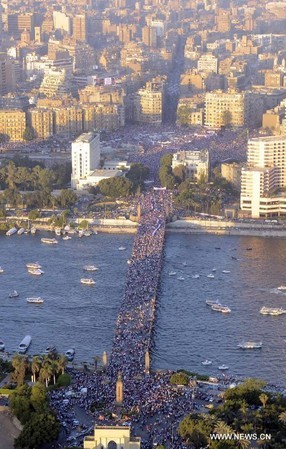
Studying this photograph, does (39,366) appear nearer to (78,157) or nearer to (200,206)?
(200,206)

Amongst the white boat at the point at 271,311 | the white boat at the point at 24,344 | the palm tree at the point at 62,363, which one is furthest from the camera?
the white boat at the point at 271,311

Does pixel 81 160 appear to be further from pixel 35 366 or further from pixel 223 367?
pixel 35 366

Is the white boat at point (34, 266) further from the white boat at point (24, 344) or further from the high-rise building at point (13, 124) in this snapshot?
the high-rise building at point (13, 124)

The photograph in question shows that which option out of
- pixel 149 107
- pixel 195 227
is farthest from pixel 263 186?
pixel 149 107

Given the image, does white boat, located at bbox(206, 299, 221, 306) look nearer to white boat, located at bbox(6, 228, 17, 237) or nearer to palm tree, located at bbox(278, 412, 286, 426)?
palm tree, located at bbox(278, 412, 286, 426)

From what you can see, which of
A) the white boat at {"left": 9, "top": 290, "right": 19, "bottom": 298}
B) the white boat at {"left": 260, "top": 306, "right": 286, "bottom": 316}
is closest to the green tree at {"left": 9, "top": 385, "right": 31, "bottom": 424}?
the white boat at {"left": 9, "top": 290, "right": 19, "bottom": 298}

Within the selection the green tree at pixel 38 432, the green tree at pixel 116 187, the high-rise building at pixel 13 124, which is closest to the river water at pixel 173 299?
the green tree at pixel 116 187
